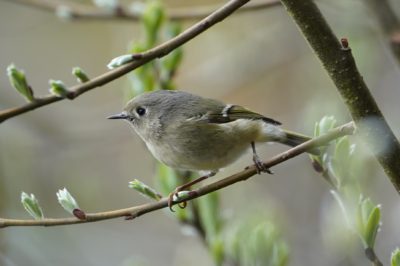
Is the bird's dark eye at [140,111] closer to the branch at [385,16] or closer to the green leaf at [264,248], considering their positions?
the green leaf at [264,248]

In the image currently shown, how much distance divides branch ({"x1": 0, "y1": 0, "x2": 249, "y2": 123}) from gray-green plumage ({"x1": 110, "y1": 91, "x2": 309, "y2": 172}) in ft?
2.65

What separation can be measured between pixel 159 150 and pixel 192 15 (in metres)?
0.52

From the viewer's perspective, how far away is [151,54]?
1.27m

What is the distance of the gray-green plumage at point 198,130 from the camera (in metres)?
2.12

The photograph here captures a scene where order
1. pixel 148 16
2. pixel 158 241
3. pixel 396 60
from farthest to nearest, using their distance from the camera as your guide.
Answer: pixel 158 241 < pixel 148 16 < pixel 396 60

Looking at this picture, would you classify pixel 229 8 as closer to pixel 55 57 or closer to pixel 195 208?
pixel 195 208

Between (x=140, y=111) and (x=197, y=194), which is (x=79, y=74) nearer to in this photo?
(x=197, y=194)

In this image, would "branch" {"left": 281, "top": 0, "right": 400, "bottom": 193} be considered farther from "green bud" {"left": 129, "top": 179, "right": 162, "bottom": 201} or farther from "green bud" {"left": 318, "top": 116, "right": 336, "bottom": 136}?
"green bud" {"left": 129, "top": 179, "right": 162, "bottom": 201}

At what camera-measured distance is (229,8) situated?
1.22m

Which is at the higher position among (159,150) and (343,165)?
(159,150)

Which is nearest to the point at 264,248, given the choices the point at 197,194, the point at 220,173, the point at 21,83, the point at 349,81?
the point at 197,194

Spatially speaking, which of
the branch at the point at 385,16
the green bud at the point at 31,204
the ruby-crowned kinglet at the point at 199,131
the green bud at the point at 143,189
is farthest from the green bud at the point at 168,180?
the branch at the point at 385,16

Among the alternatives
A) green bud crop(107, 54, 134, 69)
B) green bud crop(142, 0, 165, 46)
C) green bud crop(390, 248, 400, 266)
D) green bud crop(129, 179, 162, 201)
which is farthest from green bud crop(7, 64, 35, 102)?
green bud crop(142, 0, 165, 46)

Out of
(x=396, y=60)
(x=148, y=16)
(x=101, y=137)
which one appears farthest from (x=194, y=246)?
(x=396, y=60)
